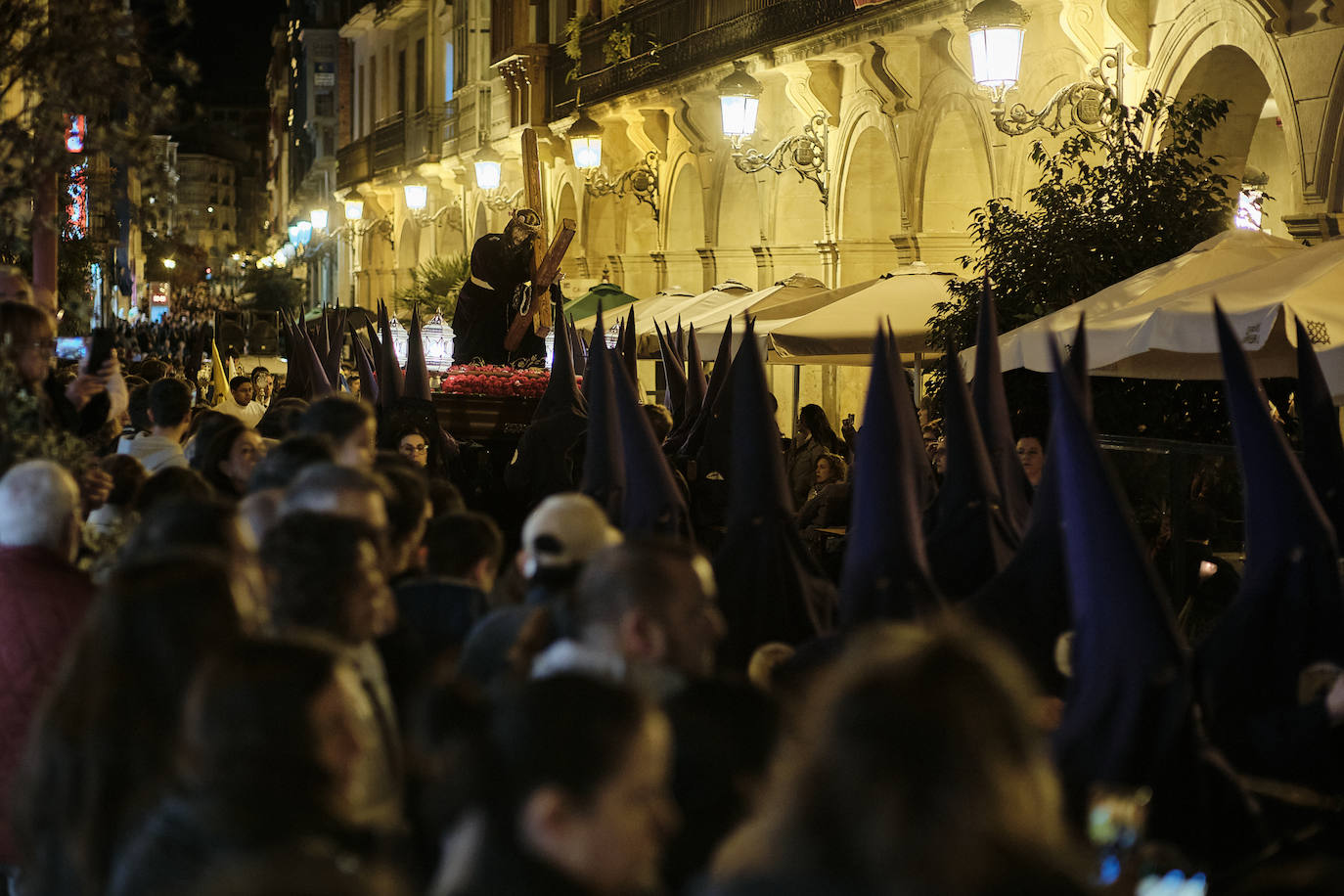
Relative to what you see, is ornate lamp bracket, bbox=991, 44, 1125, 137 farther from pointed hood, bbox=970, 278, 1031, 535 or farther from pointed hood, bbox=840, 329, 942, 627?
pointed hood, bbox=840, 329, 942, 627

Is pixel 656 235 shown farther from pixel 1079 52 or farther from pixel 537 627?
pixel 537 627

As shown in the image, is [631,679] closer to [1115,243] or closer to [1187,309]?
[1187,309]

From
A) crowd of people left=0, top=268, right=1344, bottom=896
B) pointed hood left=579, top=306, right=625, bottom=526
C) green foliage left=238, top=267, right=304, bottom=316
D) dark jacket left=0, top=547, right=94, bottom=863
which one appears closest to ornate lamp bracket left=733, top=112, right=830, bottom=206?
pointed hood left=579, top=306, right=625, bottom=526

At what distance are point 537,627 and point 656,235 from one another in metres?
24.3

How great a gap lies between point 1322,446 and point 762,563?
7.44 ft

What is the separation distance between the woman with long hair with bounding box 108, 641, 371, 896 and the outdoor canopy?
4.85m

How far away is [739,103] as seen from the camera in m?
18.2

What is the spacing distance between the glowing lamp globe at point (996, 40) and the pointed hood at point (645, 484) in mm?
7775

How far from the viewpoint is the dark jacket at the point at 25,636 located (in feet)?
14.3

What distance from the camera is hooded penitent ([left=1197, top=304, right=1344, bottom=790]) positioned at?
15.1 ft

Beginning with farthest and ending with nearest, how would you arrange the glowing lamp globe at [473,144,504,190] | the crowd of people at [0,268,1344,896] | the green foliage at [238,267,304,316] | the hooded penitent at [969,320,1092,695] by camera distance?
the green foliage at [238,267,304,316] → the glowing lamp globe at [473,144,504,190] → the hooded penitent at [969,320,1092,695] → the crowd of people at [0,268,1344,896]

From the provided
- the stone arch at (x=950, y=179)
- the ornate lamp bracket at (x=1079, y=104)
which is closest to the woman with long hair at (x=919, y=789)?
the ornate lamp bracket at (x=1079, y=104)

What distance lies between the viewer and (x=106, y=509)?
620 cm

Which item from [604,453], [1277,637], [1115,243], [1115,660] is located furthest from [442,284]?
[1115,660]
